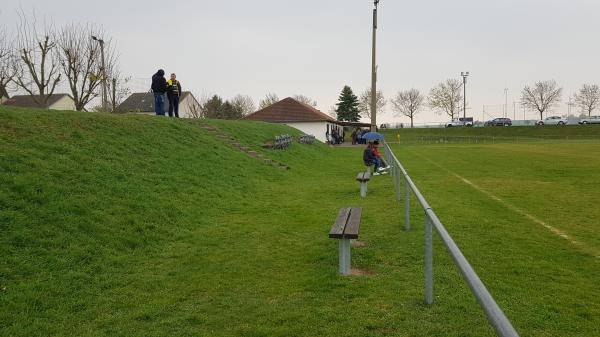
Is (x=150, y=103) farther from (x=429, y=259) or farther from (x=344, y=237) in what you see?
(x=429, y=259)

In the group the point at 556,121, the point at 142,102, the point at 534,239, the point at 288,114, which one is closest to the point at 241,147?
the point at 534,239

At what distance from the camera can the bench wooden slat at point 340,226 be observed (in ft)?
16.9

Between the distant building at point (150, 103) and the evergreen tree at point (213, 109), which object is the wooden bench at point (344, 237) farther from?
the evergreen tree at point (213, 109)

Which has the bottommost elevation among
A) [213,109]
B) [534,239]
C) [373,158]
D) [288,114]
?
[534,239]

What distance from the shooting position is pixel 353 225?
5656 mm

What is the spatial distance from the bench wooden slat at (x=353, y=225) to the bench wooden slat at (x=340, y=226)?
5 centimetres

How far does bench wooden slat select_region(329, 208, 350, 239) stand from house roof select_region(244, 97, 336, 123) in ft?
131

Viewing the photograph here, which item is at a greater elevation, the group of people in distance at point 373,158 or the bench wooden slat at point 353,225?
the group of people in distance at point 373,158

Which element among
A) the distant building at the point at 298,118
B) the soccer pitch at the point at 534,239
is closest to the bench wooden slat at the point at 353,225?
the soccer pitch at the point at 534,239

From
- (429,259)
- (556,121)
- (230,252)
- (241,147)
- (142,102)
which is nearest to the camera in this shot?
(429,259)

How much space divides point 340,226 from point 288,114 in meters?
42.7

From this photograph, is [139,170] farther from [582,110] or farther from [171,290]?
[582,110]

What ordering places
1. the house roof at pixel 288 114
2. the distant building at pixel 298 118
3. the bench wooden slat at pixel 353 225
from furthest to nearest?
the house roof at pixel 288 114 → the distant building at pixel 298 118 → the bench wooden slat at pixel 353 225

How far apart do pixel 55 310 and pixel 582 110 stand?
362ft
